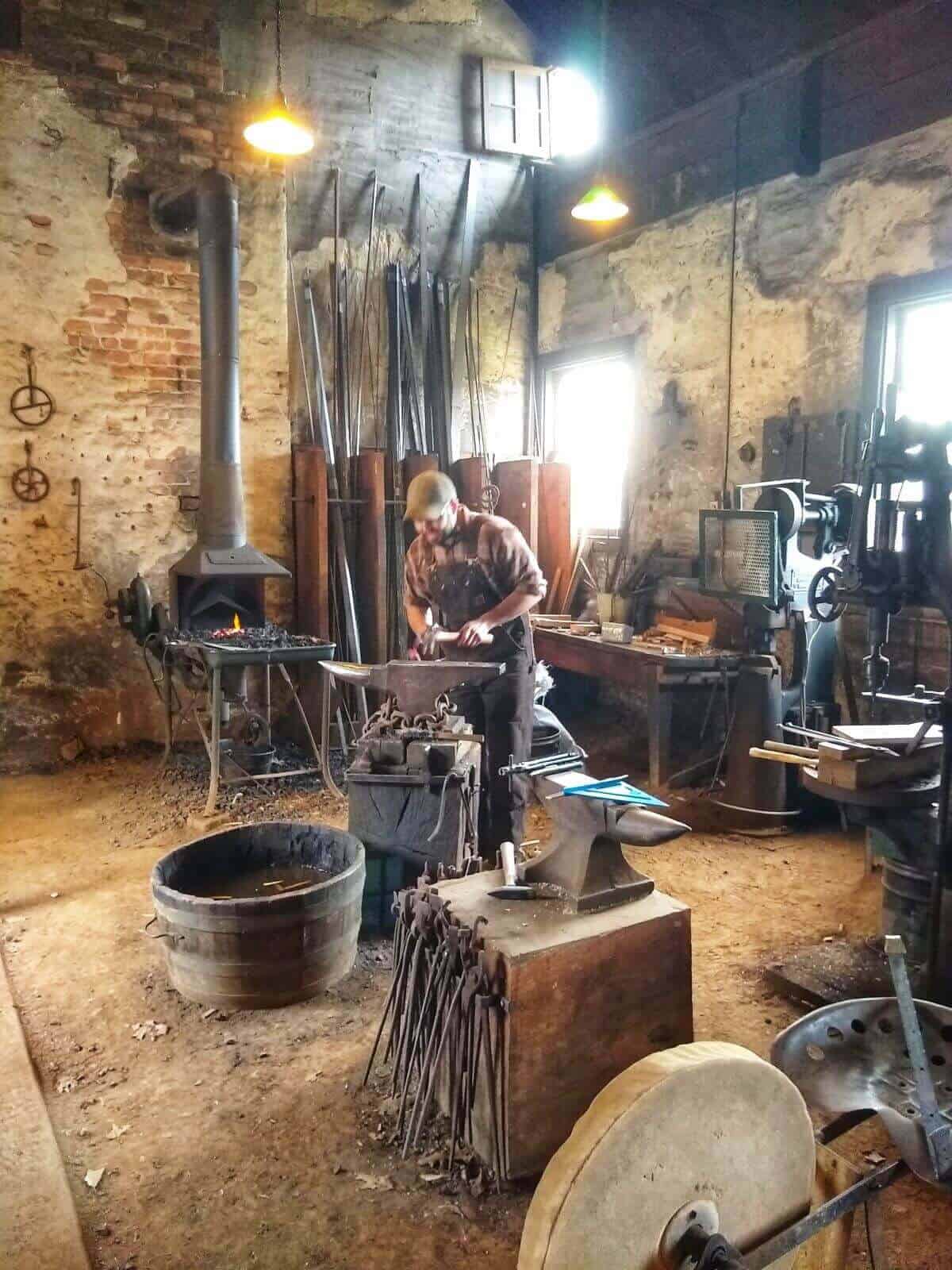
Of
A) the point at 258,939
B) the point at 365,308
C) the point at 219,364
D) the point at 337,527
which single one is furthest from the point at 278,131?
the point at 258,939

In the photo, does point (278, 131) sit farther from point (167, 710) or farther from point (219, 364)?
point (167, 710)

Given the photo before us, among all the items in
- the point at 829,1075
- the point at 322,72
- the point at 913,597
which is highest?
the point at 322,72

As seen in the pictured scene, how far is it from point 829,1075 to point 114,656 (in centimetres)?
546

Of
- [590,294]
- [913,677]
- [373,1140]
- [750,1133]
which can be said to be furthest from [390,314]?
[750,1133]

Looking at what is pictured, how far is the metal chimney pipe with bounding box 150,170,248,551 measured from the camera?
5.95 meters

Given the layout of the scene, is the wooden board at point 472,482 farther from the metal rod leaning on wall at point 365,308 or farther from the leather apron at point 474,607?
the leather apron at point 474,607

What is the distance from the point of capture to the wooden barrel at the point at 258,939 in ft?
10.0

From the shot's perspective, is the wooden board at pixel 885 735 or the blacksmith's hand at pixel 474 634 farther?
the blacksmith's hand at pixel 474 634

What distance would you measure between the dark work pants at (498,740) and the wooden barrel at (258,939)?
1.21 metres

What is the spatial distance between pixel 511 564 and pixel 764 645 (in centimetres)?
159

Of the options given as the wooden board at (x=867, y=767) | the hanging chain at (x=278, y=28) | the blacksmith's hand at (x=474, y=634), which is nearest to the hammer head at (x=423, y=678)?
the blacksmith's hand at (x=474, y=634)

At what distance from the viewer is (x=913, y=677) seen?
207 inches

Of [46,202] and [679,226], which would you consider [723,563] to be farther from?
[46,202]

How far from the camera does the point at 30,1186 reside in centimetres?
236
